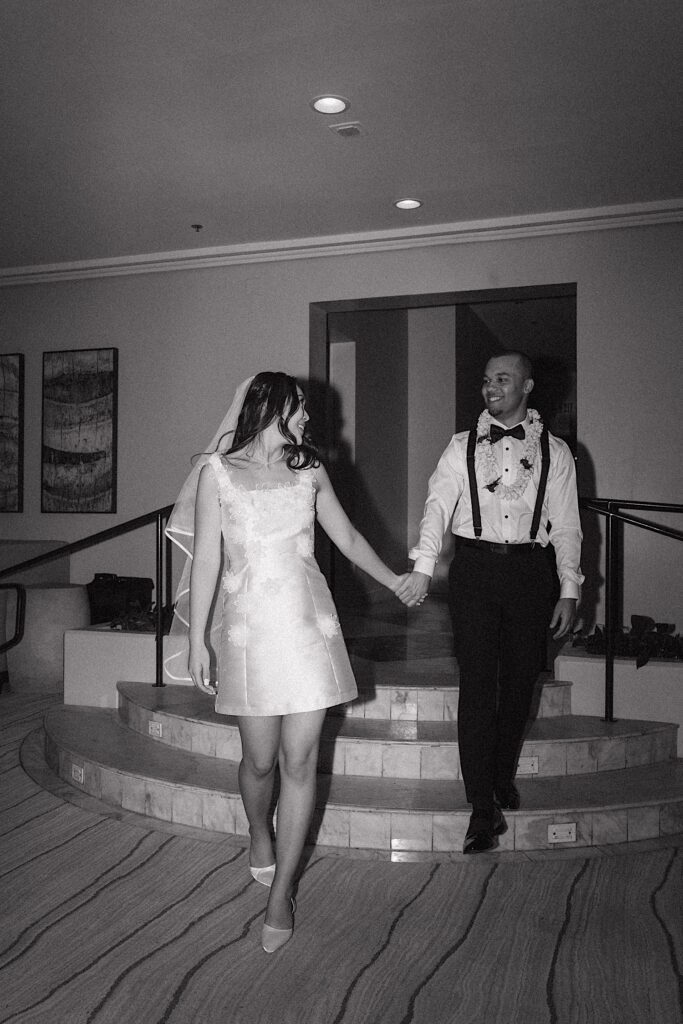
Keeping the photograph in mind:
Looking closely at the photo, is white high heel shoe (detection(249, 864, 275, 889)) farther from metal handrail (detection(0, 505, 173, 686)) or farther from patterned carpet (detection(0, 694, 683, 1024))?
metal handrail (detection(0, 505, 173, 686))

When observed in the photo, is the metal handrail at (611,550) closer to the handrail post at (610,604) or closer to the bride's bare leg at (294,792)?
the handrail post at (610,604)

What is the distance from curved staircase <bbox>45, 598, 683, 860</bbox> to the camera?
10.6 feet

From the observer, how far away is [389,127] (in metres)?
4.44

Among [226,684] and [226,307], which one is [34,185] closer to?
[226,307]

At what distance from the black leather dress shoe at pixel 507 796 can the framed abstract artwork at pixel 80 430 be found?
4715 millimetres

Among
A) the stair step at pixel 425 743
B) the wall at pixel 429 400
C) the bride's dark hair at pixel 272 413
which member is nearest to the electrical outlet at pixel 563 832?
the stair step at pixel 425 743

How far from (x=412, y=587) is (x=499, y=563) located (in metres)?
0.33

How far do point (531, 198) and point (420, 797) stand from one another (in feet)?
12.8

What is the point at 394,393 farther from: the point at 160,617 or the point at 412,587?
the point at 412,587

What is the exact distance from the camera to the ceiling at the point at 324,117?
11.4 feet

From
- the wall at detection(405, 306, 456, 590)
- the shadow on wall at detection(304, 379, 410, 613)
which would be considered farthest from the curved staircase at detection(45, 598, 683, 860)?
the wall at detection(405, 306, 456, 590)

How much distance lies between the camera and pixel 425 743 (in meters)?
3.57

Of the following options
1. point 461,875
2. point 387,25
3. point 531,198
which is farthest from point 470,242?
point 461,875

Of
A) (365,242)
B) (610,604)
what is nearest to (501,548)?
(610,604)
